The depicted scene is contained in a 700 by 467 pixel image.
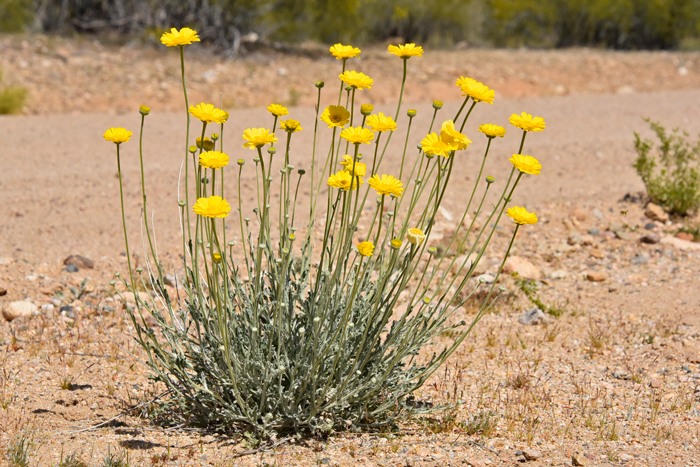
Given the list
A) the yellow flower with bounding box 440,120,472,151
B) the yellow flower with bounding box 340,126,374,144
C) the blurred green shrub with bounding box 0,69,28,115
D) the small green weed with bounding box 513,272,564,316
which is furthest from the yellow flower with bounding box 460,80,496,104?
the blurred green shrub with bounding box 0,69,28,115

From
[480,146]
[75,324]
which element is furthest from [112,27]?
[75,324]

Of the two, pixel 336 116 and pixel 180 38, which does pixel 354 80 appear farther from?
pixel 180 38

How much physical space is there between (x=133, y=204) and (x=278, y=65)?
592 centimetres

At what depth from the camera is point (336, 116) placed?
7.37 ft

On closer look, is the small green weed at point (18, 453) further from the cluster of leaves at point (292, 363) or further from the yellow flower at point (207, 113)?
the yellow flower at point (207, 113)

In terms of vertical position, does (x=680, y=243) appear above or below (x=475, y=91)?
below

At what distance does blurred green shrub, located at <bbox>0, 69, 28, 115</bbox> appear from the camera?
25.5ft

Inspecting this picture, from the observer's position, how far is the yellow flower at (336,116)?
7.27ft

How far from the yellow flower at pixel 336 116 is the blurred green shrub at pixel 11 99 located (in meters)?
6.79

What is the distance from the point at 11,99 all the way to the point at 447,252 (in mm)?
5991

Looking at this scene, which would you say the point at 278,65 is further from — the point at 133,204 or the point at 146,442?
the point at 146,442

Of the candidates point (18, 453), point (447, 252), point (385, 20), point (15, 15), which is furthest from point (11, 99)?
point (385, 20)

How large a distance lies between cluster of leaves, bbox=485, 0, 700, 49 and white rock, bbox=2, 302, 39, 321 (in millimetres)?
14985

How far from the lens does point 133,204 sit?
5391 millimetres
